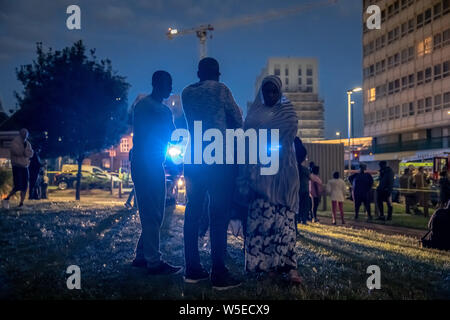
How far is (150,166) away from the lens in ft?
13.2

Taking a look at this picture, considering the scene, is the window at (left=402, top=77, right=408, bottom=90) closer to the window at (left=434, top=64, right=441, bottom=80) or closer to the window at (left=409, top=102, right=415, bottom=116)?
the window at (left=409, top=102, right=415, bottom=116)

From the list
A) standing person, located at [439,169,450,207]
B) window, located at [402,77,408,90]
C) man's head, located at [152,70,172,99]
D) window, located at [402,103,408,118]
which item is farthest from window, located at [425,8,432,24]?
man's head, located at [152,70,172,99]

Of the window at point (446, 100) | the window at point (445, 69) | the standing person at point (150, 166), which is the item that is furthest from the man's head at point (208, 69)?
the window at point (445, 69)

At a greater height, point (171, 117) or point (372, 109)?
point (372, 109)

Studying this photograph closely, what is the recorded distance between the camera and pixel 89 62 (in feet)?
57.7

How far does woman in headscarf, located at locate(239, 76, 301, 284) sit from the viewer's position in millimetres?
3844

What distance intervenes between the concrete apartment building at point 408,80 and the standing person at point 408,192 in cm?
2612

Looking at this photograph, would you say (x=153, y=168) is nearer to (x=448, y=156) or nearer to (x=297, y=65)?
(x=448, y=156)

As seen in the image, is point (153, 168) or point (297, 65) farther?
point (297, 65)

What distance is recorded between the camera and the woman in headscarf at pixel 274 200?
3.84 m

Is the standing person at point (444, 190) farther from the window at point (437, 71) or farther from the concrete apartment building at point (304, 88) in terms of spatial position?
the concrete apartment building at point (304, 88)
